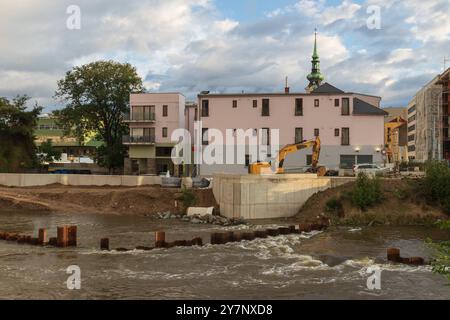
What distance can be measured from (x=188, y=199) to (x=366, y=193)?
15928 mm

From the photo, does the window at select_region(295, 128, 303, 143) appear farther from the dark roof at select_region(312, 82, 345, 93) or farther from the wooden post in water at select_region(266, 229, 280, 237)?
the wooden post in water at select_region(266, 229, 280, 237)

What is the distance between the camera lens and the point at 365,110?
199ft

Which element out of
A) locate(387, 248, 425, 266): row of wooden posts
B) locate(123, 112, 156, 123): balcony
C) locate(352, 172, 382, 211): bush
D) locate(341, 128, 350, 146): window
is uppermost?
locate(123, 112, 156, 123): balcony

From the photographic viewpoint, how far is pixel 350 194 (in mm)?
41312

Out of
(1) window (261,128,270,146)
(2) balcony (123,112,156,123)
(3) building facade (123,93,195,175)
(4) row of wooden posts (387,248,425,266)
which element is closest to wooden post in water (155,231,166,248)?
(4) row of wooden posts (387,248,425,266)

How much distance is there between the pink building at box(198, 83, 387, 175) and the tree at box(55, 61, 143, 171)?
52.5ft

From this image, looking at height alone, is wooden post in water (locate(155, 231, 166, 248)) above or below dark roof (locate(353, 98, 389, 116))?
below

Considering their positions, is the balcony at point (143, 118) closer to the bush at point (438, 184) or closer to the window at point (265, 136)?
the window at point (265, 136)

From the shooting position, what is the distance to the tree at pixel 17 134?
233 ft

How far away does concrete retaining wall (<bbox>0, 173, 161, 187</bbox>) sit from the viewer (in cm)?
5756

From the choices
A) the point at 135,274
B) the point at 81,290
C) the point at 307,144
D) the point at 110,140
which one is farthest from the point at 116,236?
the point at 110,140

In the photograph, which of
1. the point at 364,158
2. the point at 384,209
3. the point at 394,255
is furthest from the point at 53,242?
the point at 364,158

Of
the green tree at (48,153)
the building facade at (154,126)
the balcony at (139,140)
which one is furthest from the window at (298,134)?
the green tree at (48,153)
